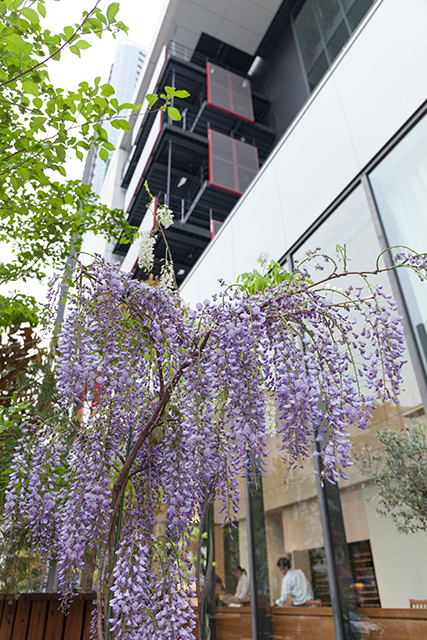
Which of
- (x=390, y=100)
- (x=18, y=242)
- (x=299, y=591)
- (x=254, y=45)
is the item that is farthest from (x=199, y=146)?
(x=299, y=591)

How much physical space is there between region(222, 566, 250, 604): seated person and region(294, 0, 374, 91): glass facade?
289 inches

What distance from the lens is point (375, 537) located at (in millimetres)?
2674

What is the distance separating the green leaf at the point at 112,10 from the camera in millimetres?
1708

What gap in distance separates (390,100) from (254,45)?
8876 mm

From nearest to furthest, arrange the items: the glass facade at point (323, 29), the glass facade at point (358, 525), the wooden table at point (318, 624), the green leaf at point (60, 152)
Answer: the green leaf at point (60, 152) → the wooden table at point (318, 624) → the glass facade at point (358, 525) → the glass facade at point (323, 29)

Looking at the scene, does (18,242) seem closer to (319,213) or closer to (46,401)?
(46,401)

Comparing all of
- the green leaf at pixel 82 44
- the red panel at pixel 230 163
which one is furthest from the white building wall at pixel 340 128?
the red panel at pixel 230 163

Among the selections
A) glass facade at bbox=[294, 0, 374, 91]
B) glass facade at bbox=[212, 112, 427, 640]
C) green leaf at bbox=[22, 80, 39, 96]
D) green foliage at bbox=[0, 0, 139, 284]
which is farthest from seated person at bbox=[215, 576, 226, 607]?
glass facade at bbox=[294, 0, 374, 91]

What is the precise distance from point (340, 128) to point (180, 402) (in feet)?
10.3

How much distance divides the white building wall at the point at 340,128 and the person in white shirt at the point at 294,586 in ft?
9.30

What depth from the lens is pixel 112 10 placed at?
1.71 metres

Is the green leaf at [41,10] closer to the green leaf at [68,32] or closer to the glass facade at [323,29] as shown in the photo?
the green leaf at [68,32]

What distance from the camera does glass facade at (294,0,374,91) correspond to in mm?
6609

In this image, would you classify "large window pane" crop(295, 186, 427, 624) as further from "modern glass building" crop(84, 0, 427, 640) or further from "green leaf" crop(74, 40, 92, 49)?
"green leaf" crop(74, 40, 92, 49)
